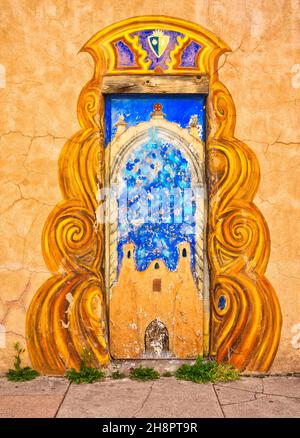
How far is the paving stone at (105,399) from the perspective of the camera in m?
3.61

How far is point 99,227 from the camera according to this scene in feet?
14.6

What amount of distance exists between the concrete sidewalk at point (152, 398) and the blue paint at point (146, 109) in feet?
6.65

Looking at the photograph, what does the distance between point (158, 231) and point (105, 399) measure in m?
1.43

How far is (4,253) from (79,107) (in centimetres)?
136

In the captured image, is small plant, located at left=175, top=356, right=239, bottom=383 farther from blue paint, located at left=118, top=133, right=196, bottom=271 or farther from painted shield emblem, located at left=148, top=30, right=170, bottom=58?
painted shield emblem, located at left=148, top=30, right=170, bottom=58

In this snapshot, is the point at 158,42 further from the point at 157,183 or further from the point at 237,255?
the point at 237,255

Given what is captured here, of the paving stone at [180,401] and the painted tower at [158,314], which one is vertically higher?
the painted tower at [158,314]

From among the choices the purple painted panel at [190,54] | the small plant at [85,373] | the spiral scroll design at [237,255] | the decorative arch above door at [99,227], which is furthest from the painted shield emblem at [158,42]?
the small plant at [85,373]

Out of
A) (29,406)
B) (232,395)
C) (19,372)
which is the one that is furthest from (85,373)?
(232,395)

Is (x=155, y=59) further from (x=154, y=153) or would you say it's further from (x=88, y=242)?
(x=88, y=242)

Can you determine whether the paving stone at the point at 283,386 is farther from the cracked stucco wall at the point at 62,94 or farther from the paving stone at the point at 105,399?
the paving stone at the point at 105,399

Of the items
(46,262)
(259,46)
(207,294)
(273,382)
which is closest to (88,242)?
(46,262)

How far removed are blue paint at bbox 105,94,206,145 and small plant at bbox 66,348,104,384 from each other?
71.0 inches

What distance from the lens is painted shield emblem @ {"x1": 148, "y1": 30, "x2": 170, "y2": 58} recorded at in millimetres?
4418
